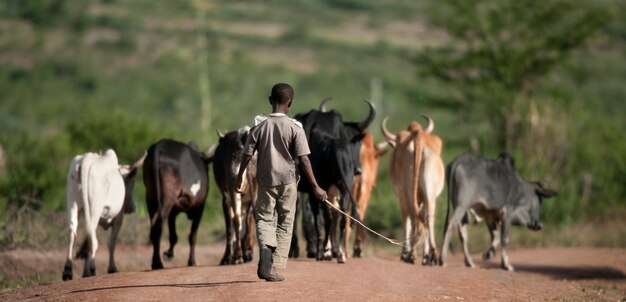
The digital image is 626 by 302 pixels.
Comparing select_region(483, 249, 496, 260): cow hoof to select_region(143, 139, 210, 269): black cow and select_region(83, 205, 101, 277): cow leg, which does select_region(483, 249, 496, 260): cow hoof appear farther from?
select_region(83, 205, 101, 277): cow leg

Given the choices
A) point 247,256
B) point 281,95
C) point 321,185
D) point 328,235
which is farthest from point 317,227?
point 281,95

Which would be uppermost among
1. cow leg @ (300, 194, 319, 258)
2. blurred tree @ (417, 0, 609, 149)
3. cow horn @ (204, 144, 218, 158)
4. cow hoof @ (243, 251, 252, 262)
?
blurred tree @ (417, 0, 609, 149)

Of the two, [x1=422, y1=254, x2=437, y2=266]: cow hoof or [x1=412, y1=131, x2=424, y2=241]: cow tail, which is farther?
[x1=412, y1=131, x2=424, y2=241]: cow tail

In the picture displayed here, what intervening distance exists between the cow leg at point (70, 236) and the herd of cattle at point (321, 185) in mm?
12

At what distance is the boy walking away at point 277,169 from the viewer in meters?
10.3

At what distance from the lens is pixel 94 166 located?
42.9 feet

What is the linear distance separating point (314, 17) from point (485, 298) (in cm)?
7137

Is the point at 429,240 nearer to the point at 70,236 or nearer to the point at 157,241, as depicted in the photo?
the point at 157,241

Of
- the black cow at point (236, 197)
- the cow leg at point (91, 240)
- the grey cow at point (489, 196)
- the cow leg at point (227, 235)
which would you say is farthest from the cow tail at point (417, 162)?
the cow leg at point (91, 240)

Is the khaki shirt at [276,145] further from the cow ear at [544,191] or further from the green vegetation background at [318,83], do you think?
the cow ear at [544,191]

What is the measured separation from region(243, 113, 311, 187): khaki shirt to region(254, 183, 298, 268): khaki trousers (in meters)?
0.11

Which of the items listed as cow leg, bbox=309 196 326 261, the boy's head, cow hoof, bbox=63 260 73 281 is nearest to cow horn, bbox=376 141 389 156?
cow leg, bbox=309 196 326 261

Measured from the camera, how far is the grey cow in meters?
15.4

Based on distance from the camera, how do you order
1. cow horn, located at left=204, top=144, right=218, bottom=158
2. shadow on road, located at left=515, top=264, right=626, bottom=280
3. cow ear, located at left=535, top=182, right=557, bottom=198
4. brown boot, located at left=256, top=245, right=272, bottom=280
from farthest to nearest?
1. cow ear, located at left=535, top=182, right=557, bottom=198
2. shadow on road, located at left=515, top=264, right=626, bottom=280
3. cow horn, located at left=204, top=144, right=218, bottom=158
4. brown boot, located at left=256, top=245, right=272, bottom=280
